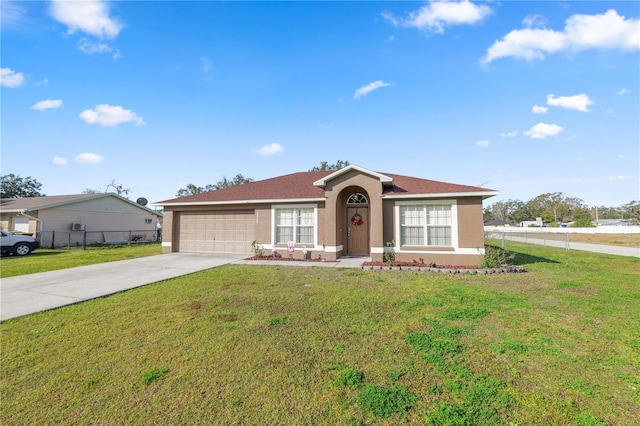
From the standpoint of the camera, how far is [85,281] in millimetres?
8203

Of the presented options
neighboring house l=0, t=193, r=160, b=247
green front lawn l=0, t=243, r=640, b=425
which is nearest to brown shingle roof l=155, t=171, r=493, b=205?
green front lawn l=0, t=243, r=640, b=425

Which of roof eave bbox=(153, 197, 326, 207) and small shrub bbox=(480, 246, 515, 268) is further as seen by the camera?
roof eave bbox=(153, 197, 326, 207)

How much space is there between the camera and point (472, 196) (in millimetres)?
10617

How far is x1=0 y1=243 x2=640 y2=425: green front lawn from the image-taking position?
106 inches

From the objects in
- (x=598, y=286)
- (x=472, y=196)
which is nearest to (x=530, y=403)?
(x=598, y=286)

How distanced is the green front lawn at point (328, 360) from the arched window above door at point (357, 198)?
21.3 ft

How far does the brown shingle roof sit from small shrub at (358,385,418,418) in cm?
902

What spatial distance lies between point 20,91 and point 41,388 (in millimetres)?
12511

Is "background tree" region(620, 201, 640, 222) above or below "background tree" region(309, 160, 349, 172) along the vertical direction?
below

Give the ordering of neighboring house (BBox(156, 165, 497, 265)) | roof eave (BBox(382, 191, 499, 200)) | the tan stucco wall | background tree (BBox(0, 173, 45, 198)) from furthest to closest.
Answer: background tree (BBox(0, 173, 45, 198))
neighboring house (BBox(156, 165, 497, 265))
the tan stucco wall
roof eave (BBox(382, 191, 499, 200))

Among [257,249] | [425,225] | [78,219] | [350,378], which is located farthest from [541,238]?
[78,219]

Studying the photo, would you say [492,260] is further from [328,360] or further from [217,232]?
[217,232]

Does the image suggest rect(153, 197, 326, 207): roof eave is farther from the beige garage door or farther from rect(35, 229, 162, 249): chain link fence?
rect(35, 229, 162, 249): chain link fence

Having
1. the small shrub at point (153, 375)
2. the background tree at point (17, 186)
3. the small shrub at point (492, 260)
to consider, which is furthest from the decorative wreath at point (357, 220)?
the background tree at point (17, 186)
